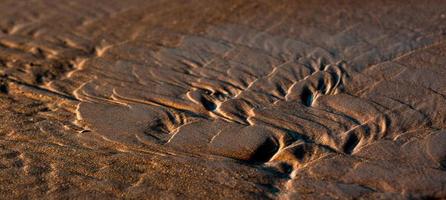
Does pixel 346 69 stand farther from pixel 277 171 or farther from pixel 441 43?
pixel 277 171

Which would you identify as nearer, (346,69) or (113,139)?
(113,139)

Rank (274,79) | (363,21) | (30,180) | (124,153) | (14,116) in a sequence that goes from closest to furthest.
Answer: (30,180), (124,153), (14,116), (274,79), (363,21)

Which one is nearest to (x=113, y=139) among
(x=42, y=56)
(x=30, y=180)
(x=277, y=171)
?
(x=30, y=180)

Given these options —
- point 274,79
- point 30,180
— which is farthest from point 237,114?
point 30,180

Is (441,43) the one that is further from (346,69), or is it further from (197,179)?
(197,179)

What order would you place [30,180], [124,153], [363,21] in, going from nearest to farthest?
1. [30,180]
2. [124,153]
3. [363,21]

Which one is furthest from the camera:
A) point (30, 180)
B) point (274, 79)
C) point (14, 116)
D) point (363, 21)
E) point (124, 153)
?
point (363, 21)
